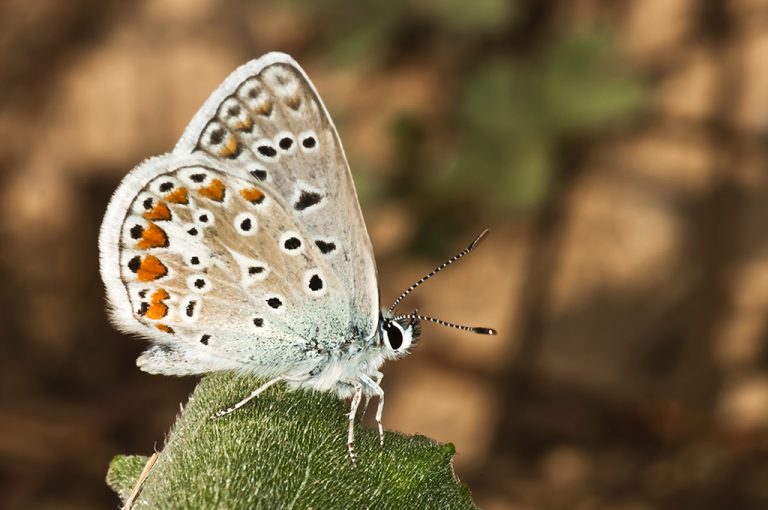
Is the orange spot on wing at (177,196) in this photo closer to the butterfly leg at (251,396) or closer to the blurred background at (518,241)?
the butterfly leg at (251,396)

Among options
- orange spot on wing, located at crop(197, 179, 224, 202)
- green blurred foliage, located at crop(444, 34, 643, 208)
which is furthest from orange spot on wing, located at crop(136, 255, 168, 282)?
green blurred foliage, located at crop(444, 34, 643, 208)

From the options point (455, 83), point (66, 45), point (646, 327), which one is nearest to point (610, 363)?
point (646, 327)

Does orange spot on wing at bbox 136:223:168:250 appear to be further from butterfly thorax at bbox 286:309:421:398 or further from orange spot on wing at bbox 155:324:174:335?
butterfly thorax at bbox 286:309:421:398

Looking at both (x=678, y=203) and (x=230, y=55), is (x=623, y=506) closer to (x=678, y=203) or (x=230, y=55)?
(x=678, y=203)

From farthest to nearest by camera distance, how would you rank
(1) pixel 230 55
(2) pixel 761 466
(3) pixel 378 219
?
(1) pixel 230 55 → (3) pixel 378 219 → (2) pixel 761 466

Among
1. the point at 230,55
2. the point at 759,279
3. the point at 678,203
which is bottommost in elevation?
the point at 759,279

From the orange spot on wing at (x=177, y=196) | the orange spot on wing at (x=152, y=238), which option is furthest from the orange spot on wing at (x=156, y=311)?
the orange spot on wing at (x=177, y=196)

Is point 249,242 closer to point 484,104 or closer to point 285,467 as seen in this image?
Answer: point 285,467
